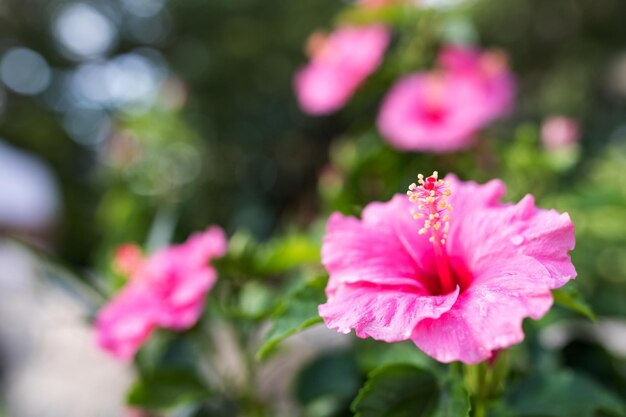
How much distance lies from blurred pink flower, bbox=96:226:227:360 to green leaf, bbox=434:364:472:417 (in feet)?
1.17

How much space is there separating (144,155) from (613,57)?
5383 mm

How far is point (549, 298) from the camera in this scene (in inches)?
20.5

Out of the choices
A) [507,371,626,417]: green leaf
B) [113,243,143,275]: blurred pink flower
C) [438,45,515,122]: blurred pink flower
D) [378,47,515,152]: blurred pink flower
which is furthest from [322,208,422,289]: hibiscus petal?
[438,45,515,122]: blurred pink flower

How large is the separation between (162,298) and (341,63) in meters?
0.67

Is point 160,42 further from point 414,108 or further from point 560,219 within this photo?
point 560,219

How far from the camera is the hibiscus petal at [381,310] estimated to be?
0.54 meters

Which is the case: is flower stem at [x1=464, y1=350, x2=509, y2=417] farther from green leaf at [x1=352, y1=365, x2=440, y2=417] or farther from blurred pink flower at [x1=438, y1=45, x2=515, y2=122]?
blurred pink flower at [x1=438, y1=45, x2=515, y2=122]

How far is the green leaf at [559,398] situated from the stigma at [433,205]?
22 centimetres

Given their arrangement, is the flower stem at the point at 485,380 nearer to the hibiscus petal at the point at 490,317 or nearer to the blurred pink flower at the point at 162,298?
the hibiscus petal at the point at 490,317

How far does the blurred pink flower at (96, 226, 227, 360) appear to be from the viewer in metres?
0.86

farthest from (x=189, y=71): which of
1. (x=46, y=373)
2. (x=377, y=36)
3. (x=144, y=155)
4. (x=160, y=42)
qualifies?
(x=377, y=36)

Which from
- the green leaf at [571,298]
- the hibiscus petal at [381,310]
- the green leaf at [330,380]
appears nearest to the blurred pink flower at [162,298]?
the green leaf at [330,380]

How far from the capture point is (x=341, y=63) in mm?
1344

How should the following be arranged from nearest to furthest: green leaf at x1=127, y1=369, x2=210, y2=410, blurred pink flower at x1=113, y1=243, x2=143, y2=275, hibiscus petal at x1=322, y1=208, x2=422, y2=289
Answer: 1. hibiscus petal at x1=322, y1=208, x2=422, y2=289
2. green leaf at x1=127, y1=369, x2=210, y2=410
3. blurred pink flower at x1=113, y1=243, x2=143, y2=275
